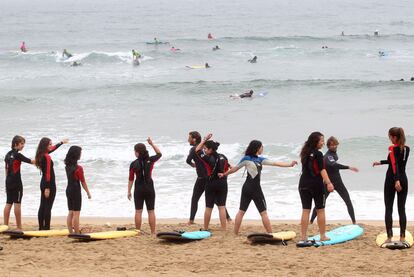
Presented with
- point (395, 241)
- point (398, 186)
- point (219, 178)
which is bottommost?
point (395, 241)

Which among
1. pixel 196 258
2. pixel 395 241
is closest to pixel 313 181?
pixel 395 241

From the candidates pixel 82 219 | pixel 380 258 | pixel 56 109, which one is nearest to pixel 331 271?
pixel 380 258

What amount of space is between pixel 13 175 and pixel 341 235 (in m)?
5.12

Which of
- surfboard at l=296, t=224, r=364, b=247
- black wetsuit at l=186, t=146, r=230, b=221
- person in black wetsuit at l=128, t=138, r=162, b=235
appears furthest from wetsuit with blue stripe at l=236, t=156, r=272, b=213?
person in black wetsuit at l=128, t=138, r=162, b=235

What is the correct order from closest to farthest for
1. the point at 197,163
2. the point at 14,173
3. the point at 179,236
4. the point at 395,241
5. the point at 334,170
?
the point at 395,241 < the point at 179,236 < the point at 14,173 < the point at 334,170 < the point at 197,163

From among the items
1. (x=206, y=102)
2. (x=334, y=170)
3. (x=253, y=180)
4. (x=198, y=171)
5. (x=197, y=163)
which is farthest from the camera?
(x=206, y=102)

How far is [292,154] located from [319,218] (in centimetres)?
→ 1285

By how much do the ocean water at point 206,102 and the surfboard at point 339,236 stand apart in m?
3.86

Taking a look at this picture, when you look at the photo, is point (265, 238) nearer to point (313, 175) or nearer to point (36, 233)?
point (313, 175)

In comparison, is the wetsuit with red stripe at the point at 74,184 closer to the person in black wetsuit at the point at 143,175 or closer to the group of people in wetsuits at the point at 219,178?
the group of people in wetsuits at the point at 219,178

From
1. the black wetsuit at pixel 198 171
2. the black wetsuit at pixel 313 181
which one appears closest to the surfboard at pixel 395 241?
the black wetsuit at pixel 313 181

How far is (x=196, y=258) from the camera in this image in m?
9.33

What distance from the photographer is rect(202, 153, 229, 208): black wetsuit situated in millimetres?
11273

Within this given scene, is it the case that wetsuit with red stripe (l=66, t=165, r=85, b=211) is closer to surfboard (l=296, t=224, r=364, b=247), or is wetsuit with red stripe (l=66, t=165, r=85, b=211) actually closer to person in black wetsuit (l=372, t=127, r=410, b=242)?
surfboard (l=296, t=224, r=364, b=247)
